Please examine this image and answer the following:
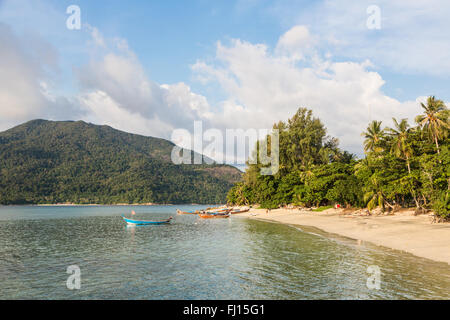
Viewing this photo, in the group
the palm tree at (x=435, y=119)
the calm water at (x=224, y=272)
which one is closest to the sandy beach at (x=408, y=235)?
the calm water at (x=224, y=272)

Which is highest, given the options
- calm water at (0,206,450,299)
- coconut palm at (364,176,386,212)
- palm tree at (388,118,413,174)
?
palm tree at (388,118,413,174)

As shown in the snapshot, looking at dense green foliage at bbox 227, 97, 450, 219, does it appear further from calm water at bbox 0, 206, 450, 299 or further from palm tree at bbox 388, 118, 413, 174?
calm water at bbox 0, 206, 450, 299

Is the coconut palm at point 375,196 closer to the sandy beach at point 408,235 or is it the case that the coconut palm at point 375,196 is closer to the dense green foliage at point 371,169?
the dense green foliage at point 371,169

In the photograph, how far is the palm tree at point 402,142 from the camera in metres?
47.6

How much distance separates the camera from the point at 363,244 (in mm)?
29281

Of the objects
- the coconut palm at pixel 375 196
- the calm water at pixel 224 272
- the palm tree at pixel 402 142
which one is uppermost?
the palm tree at pixel 402 142

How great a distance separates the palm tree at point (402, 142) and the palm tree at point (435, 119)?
3.08 m

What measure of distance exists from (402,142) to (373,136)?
35.2ft

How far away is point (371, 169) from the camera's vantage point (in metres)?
53.0

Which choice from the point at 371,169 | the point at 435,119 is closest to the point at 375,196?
the point at 371,169

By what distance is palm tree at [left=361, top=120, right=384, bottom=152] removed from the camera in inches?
2271

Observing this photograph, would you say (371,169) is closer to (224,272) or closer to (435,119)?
(435,119)

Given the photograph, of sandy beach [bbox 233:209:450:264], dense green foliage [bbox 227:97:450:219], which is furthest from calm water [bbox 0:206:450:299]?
dense green foliage [bbox 227:97:450:219]
